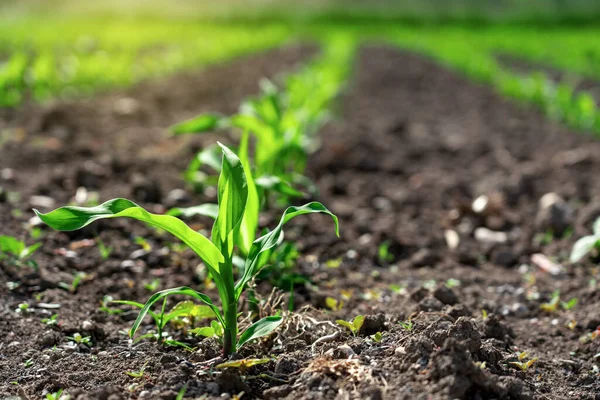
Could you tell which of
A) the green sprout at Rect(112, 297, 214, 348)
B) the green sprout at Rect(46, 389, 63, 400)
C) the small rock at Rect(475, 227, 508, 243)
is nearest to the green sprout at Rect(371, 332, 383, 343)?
the green sprout at Rect(112, 297, 214, 348)

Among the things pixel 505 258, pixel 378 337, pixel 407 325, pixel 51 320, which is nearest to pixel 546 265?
pixel 505 258

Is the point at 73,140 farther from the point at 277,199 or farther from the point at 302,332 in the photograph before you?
the point at 302,332

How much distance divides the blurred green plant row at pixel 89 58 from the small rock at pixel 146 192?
210cm

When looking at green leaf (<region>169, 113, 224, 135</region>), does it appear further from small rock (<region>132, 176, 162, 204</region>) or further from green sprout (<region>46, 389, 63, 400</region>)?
green sprout (<region>46, 389, 63, 400</region>)

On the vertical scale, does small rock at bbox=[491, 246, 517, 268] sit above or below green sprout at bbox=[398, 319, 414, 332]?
below

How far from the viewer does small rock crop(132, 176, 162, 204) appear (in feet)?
11.2

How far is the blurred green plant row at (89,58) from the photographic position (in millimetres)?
5523

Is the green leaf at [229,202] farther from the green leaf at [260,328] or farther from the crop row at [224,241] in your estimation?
the green leaf at [260,328]

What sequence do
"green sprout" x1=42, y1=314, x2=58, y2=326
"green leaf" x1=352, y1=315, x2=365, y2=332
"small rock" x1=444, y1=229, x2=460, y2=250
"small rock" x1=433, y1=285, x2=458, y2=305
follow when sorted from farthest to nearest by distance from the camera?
"small rock" x1=444, y1=229, x2=460, y2=250
"small rock" x1=433, y1=285, x2=458, y2=305
"green sprout" x1=42, y1=314, x2=58, y2=326
"green leaf" x1=352, y1=315, x2=365, y2=332

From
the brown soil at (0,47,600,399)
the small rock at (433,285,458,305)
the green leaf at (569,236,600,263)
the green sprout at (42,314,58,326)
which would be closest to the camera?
the brown soil at (0,47,600,399)

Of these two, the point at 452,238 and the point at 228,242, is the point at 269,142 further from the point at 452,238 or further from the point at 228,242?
the point at 228,242

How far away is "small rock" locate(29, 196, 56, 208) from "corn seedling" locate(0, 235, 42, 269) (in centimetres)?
65

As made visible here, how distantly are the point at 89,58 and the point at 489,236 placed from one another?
6.32m

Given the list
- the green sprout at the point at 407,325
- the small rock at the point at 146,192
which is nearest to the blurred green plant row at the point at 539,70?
the small rock at the point at 146,192
